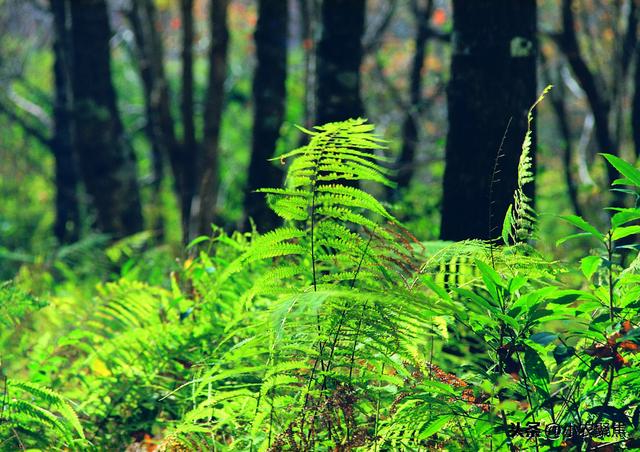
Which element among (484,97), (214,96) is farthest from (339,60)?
(214,96)

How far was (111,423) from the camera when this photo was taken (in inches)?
150

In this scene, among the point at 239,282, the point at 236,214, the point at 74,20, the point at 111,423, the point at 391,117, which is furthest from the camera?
the point at 391,117

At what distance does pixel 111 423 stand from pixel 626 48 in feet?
24.4

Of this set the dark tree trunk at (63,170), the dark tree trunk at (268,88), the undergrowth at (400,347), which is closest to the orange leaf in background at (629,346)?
the undergrowth at (400,347)

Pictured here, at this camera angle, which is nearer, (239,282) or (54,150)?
(239,282)

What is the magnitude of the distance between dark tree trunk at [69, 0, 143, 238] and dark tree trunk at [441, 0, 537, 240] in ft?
18.5

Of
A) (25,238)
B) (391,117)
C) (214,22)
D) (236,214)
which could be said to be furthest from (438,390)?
(391,117)

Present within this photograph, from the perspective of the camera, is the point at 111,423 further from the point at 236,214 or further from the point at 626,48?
the point at 236,214

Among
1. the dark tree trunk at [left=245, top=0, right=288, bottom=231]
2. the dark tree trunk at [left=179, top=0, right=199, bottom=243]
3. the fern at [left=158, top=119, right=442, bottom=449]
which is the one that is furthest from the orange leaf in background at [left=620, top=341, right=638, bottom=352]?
the dark tree trunk at [left=179, top=0, right=199, bottom=243]

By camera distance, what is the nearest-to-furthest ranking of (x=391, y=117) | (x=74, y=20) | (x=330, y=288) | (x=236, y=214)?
(x=330, y=288), (x=74, y=20), (x=236, y=214), (x=391, y=117)

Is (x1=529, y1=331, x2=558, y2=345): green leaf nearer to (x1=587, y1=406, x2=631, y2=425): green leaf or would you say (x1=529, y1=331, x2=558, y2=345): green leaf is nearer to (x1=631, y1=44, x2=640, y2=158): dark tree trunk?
(x1=587, y1=406, x2=631, y2=425): green leaf

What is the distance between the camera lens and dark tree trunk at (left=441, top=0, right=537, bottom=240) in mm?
4188

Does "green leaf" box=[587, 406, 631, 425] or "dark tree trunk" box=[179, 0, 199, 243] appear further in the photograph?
"dark tree trunk" box=[179, 0, 199, 243]

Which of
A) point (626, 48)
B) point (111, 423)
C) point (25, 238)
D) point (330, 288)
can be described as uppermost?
point (626, 48)
